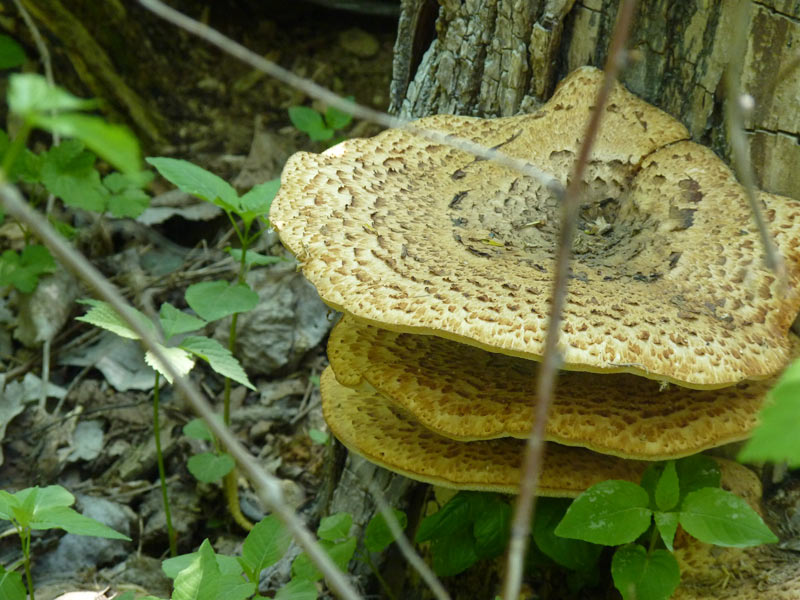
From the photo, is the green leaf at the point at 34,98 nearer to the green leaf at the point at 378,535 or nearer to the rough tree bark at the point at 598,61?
the rough tree bark at the point at 598,61

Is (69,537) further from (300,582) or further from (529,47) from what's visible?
(529,47)

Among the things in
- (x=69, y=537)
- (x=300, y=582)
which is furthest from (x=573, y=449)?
(x=69, y=537)

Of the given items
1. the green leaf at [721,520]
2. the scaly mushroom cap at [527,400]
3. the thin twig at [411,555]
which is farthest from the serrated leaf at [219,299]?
the green leaf at [721,520]

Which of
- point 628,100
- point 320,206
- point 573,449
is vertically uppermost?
point 628,100

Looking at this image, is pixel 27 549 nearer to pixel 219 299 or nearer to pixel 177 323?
pixel 177 323

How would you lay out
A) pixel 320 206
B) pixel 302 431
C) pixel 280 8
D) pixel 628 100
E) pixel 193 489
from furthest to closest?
pixel 280 8, pixel 302 431, pixel 193 489, pixel 628 100, pixel 320 206

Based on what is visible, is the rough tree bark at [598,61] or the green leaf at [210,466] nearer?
the rough tree bark at [598,61]
